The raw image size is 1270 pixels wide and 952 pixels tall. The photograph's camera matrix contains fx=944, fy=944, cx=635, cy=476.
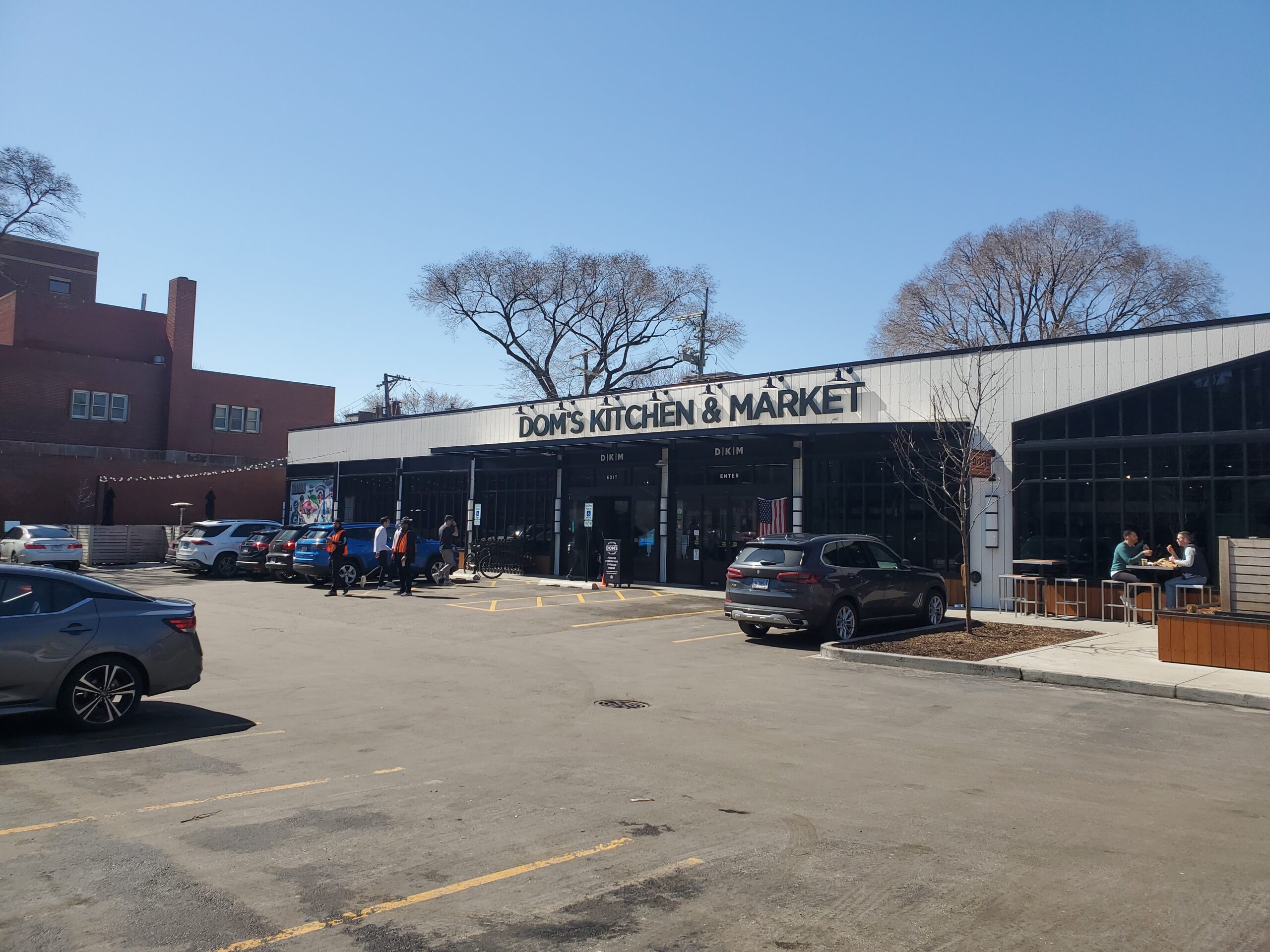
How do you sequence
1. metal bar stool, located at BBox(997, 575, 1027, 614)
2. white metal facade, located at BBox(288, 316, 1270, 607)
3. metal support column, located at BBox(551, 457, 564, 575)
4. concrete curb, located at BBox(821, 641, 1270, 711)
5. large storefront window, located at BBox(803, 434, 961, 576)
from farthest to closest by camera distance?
metal support column, located at BBox(551, 457, 564, 575), large storefront window, located at BBox(803, 434, 961, 576), metal bar stool, located at BBox(997, 575, 1027, 614), white metal facade, located at BBox(288, 316, 1270, 607), concrete curb, located at BBox(821, 641, 1270, 711)

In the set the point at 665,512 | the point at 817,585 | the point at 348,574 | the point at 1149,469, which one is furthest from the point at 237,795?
the point at 665,512

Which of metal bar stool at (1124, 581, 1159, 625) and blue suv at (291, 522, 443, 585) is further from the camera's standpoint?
blue suv at (291, 522, 443, 585)

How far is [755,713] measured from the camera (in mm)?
9477

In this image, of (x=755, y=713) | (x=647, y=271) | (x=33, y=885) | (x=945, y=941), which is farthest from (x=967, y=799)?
(x=647, y=271)

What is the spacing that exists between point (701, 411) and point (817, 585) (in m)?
11.4

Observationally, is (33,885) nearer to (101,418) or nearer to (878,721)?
(878,721)

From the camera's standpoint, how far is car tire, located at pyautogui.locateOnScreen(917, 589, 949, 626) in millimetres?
16703

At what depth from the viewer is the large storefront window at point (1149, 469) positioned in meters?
16.5

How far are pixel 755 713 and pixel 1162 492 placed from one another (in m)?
11.8

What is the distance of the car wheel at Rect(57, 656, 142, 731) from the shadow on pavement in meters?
0.12

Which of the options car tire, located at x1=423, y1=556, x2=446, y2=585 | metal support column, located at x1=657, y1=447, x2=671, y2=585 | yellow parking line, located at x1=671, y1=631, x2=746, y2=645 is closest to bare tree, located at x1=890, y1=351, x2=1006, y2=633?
yellow parking line, located at x1=671, y1=631, x2=746, y2=645

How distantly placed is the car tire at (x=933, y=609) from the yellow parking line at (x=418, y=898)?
40.7 ft

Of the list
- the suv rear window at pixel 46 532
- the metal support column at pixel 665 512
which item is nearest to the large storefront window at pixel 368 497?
the suv rear window at pixel 46 532

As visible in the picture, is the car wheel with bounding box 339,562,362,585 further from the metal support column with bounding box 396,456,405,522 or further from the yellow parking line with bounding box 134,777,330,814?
the yellow parking line with bounding box 134,777,330,814
